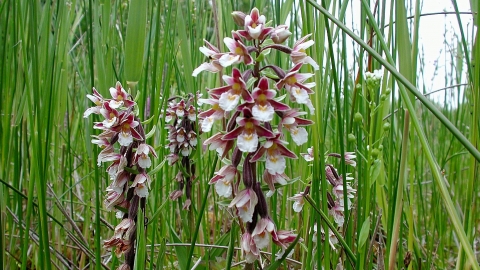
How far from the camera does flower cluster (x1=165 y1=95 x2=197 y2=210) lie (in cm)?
221

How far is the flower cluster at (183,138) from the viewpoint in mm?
2205

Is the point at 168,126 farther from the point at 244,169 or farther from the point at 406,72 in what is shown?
the point at 406,72

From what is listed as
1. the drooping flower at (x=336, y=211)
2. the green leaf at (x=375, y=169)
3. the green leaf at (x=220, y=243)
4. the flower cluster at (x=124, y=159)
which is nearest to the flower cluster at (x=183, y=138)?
the green leaf at (x=220, y=243)

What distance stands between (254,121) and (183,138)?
1.31 meters

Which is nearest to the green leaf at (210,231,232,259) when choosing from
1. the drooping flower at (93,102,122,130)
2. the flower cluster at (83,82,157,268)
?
the flower cluster at (83,82,157,268)

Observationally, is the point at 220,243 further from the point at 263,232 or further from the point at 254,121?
the point at 254,121

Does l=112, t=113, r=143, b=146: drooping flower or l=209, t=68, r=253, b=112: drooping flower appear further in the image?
l=112, t=113, r=143, b=146: drooping flower

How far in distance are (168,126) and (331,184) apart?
105cm

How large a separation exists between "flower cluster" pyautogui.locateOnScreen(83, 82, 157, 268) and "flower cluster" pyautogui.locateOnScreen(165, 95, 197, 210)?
791mm

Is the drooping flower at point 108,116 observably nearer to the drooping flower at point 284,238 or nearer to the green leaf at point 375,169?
the drooping flower at point 284,238

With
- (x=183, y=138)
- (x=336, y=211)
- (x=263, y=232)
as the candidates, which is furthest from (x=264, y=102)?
(x=183, y=138)

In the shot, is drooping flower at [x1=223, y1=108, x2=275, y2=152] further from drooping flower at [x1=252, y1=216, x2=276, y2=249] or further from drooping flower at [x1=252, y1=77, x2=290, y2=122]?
drooping flower at [x1=252, y1=216, x2=276, y2=249]

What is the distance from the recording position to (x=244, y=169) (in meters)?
1.02

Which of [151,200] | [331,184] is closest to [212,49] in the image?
[331,184]
